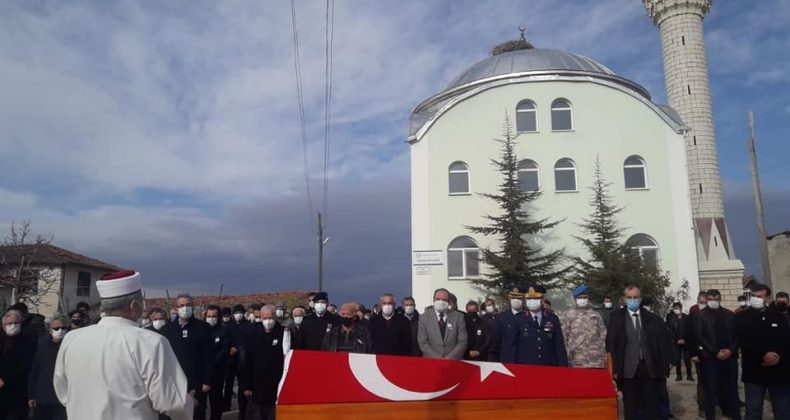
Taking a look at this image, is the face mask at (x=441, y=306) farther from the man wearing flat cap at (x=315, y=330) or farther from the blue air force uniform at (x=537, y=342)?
the man wearing flat cap at (x=315, y=330)

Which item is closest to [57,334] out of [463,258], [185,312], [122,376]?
[185,312]

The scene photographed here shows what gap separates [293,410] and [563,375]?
106 inches

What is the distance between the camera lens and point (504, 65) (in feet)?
94.5

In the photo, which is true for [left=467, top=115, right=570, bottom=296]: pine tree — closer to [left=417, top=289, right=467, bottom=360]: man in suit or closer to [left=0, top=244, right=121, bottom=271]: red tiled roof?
[left=417, top=289, right=467, bottom=360]: man in suit

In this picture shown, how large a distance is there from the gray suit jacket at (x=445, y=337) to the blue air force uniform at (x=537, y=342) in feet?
2.35

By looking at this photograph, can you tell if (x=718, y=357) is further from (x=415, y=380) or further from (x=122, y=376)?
(x=122, y=376)

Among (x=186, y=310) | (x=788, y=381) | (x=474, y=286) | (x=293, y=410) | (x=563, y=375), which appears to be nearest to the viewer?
(x=293, y=410)

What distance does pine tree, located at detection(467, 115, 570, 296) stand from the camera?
22812mm

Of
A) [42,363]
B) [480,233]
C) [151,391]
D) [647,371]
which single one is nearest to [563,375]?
[647,371]

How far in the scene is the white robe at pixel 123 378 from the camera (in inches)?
132

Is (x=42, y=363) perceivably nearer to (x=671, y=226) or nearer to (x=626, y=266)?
(x=626, y=266)

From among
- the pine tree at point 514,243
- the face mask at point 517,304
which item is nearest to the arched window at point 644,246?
the pine tree at point 514,243

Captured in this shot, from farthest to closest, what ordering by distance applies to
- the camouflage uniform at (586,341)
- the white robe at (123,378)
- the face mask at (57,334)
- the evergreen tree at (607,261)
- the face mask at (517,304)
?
1. the evergreen tree at (607,261)
2. the face mask at (517,304)
3. the camouflage uniform at (586,341)
4. the face mask at (57,334)
5. the white robe at (123,378)

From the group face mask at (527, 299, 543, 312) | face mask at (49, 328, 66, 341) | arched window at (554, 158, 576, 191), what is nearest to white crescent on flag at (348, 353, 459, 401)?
face mask at (527, 299, 543, 312)
